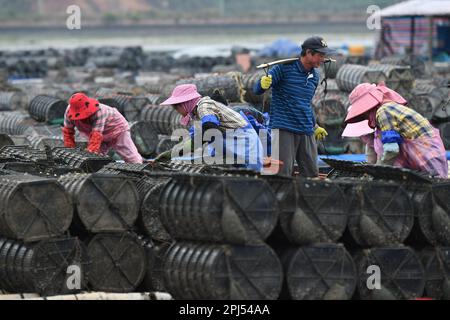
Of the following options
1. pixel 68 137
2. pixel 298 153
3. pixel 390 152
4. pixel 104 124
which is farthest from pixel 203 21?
pixel 390 152

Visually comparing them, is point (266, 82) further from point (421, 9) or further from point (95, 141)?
point (421, 9)

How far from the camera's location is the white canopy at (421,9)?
36494 millimetres

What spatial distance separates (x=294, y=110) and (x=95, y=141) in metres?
2.80

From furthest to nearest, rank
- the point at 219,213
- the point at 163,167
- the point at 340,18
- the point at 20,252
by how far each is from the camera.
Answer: the point at 340,18 < the point at 163,167 < the point at 20,252 < the point at 219,213

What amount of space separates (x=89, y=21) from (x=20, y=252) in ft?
244

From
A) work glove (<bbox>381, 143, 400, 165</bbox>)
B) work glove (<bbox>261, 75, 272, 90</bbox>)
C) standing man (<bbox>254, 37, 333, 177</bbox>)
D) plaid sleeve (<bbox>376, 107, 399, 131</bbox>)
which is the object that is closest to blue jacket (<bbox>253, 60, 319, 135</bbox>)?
standing man (<bbox>254, 37, 333, 177</bbox>)

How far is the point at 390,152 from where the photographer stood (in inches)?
414

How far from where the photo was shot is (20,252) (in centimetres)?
996

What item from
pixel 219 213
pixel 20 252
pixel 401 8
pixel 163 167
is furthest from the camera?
pixel 401 8

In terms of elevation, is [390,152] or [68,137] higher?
[390,152]

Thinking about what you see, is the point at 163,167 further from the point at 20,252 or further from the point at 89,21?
the point at 89,21

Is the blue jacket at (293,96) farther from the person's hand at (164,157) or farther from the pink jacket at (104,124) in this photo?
the pink jacket at (104,124)

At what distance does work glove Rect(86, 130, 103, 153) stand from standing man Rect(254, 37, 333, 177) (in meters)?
2.48
